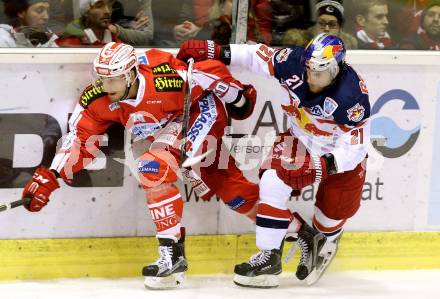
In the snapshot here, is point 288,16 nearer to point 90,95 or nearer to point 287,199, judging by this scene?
point 287,199

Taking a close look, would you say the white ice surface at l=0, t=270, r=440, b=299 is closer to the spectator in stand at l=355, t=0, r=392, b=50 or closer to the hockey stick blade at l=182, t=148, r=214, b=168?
the hockey stick blade at l=182, t=148, r=214, b=168

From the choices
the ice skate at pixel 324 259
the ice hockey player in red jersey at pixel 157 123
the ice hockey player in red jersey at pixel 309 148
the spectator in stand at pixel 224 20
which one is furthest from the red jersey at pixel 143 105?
the ice skate at pixel 324 259

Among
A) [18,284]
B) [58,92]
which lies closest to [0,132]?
[58,92]

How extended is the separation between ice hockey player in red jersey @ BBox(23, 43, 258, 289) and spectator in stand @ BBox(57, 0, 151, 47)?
0.67ft

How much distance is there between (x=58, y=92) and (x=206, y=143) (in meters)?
0.84

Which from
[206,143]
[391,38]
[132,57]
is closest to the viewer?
[132,57]

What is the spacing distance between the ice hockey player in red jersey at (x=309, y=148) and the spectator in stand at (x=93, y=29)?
372mm

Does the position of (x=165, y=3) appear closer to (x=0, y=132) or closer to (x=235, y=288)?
(x=0, y=132)

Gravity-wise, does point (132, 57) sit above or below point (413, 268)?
above

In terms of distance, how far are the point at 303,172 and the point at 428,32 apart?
1.31 metres

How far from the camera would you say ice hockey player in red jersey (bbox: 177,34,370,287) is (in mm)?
4906

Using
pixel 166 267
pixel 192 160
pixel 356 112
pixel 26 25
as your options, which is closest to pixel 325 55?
pixel 356 112

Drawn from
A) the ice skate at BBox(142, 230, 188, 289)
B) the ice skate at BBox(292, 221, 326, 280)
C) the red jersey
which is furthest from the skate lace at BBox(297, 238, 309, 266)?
the red jersey

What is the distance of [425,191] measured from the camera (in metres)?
5.72
